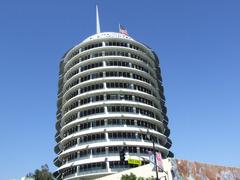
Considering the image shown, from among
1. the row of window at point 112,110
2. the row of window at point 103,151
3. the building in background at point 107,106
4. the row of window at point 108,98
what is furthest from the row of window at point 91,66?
the row of window at point 103,151

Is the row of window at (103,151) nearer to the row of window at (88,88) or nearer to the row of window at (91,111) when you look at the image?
the row of window at (91,111)

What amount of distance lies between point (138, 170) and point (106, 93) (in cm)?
3011

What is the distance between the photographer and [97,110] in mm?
87500

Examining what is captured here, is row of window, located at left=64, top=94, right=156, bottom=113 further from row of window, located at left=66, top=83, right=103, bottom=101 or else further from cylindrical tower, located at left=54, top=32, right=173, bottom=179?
row of window, located at left=66, top=83, right=103, bottom=101

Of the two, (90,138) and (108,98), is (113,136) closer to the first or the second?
(90,138)

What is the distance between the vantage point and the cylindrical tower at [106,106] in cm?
8138

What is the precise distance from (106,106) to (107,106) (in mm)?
268

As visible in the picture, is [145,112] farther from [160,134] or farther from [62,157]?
[62,157]

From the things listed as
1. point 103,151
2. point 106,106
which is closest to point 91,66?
point 106,106

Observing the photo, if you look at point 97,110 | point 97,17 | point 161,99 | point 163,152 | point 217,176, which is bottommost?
Answer: point 217,176

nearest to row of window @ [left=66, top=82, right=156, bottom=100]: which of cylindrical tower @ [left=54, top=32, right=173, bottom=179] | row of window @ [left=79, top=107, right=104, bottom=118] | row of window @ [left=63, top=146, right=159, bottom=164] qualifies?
cylindrical tower @ [left=54, top=32, right=173, bottom=179]

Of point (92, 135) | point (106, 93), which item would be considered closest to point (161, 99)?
point (106, 93)

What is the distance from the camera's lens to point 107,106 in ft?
286

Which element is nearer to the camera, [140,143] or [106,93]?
[140,143]
